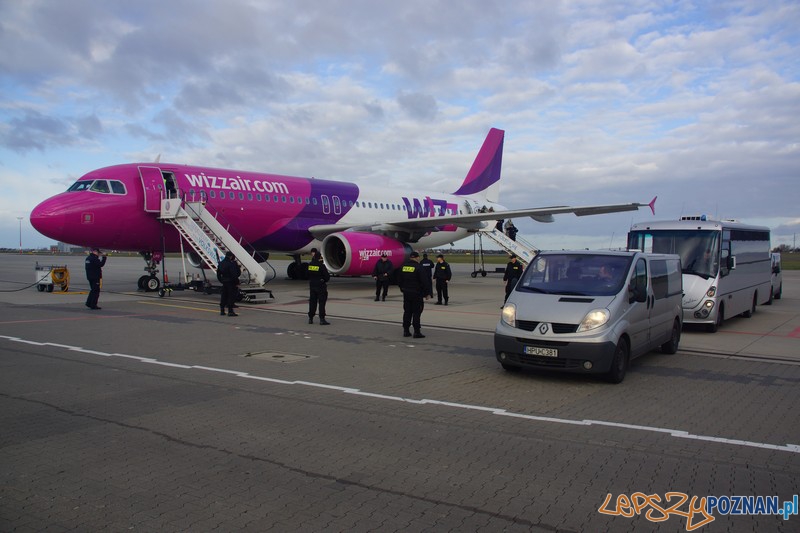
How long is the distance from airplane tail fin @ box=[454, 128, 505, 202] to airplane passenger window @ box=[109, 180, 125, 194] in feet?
67.1

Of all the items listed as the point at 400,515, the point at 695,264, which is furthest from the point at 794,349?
the point at 400,515

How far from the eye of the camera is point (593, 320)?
8.33 metres

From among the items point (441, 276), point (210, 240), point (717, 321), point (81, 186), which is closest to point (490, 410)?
point (717, 321)

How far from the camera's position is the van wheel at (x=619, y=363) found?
835 centimetres

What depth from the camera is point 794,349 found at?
38.2 ft

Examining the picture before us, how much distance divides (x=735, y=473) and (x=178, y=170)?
19654 mm

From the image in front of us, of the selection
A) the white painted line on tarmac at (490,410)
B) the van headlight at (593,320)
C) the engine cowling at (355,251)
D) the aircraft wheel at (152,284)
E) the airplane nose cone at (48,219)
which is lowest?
the white painted line on tarmac at (490,410)

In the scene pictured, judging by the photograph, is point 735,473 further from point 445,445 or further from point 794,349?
point 794,349

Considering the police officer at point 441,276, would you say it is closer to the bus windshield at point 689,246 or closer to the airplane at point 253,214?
the airplane at point 253,214

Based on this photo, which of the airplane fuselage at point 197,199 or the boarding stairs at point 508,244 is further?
the boarding stairs at point 508,244

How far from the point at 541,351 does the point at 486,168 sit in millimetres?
28998

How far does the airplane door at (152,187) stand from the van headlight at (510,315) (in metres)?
14.9

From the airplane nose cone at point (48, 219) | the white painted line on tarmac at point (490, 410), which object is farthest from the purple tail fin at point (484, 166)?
the white painted line on tarmac at point (490, 410)

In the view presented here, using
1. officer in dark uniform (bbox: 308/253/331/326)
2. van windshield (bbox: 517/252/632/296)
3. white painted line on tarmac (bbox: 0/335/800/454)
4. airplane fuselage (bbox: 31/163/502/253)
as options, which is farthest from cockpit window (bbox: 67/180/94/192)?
van windshield (bbox: 517/252/632/296)
